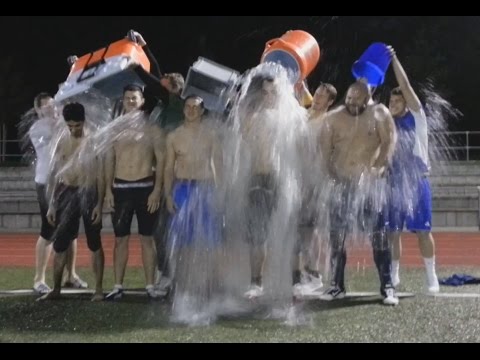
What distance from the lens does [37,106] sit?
7410mm

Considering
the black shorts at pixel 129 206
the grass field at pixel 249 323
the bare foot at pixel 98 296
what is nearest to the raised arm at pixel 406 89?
the grass field at pixel 249 323

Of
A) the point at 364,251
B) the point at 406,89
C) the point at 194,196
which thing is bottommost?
the point at 364,251

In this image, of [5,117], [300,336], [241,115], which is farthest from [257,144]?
[5,117]

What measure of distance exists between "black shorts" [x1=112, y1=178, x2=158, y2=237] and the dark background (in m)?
15.9

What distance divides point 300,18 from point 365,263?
13693 millimetres

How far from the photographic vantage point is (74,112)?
6711mm

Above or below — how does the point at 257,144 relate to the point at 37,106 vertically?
below

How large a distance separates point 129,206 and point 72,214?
0.58 m

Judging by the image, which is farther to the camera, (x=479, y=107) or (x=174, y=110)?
(x=479, y=107)

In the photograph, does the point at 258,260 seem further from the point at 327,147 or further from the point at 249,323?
the point at 327,147

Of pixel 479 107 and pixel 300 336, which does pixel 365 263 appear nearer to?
pixel 300 336

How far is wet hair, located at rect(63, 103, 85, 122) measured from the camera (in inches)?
263

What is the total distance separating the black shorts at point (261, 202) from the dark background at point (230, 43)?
52.7 feet

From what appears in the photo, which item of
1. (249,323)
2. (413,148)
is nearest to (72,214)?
(249,323)
